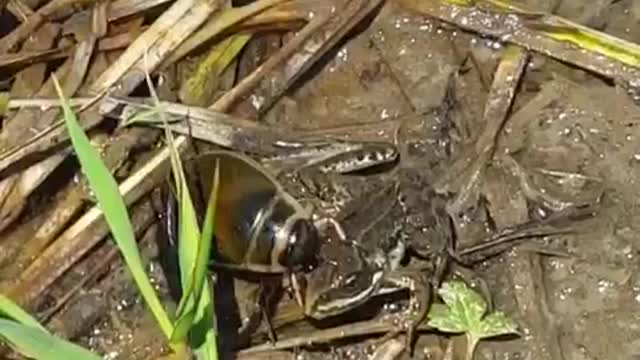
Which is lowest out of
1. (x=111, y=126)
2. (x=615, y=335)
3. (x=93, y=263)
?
(x=615, y=335)

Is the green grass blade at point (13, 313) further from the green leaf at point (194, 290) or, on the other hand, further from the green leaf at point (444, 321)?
the green leaf at point (444, 321)

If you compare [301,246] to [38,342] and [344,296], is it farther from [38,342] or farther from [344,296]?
[38,342]

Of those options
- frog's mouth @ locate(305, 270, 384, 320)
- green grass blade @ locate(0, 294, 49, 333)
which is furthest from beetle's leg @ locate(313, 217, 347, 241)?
green grass blade @ locate(0, 294, 49, 333)

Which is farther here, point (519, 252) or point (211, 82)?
point (211, 82)

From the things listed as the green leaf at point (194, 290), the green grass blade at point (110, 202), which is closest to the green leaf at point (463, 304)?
the green leaf at point (194, 290)

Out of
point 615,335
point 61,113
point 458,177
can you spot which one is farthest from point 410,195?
point 61,113

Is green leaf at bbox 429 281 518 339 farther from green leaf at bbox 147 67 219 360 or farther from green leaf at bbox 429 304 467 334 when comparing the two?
green leaf at bbox 147 67 219 360

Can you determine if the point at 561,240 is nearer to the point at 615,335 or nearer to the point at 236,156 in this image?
the point at 615,335
